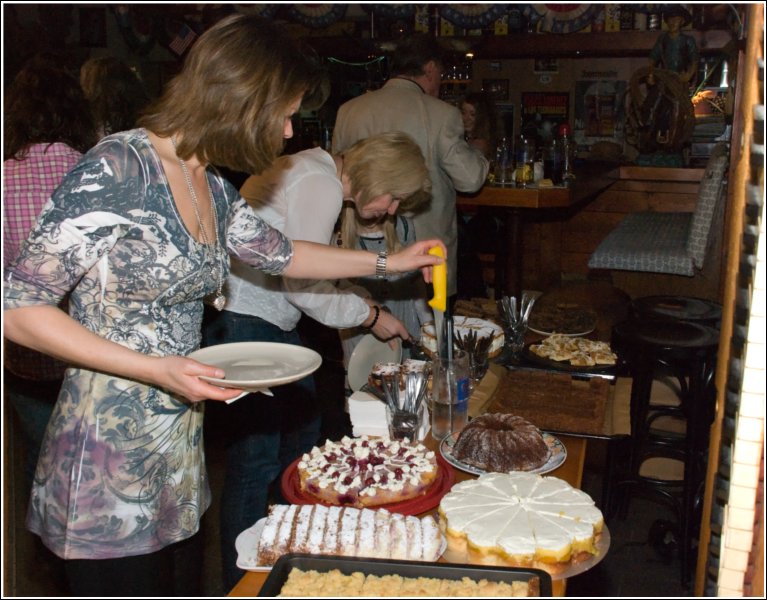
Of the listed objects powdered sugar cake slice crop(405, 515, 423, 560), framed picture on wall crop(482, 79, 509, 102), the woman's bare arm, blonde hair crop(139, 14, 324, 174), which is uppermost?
framed picture on wall crop(482, 79, 509, 102)

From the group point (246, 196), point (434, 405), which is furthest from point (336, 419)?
point (434, 405)

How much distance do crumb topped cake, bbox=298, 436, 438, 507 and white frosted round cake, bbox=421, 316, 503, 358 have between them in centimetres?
83

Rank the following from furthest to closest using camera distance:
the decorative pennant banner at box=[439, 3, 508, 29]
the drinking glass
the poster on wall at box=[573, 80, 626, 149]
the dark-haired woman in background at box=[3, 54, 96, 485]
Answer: the poster on wall at box=[573, 80, 626, 149]
the decorative pennant banner at box=[439, 3, 508, 29]
the dark-haired woman in background at box=[3, 54, 96, 485]
the drinking glass

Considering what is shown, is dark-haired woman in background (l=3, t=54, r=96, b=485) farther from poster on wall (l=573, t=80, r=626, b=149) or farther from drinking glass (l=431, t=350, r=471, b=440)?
poster on wall (l=573, t=80, r=626, b=149)

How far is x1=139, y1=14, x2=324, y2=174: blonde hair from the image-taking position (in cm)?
155

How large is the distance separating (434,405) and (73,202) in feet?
3.19

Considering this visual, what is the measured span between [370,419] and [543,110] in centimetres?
731

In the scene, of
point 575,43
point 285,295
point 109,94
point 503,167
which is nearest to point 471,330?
point 285,295

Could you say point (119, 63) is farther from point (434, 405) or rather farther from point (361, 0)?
point (361, 0)

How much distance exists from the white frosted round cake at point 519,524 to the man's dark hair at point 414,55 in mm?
2821

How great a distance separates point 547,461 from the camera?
1826 mm

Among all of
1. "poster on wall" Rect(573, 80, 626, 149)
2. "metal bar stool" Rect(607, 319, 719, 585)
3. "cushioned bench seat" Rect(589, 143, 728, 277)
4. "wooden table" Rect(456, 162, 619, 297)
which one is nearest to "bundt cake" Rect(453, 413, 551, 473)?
"metal bar stool" Rect(607, 319, 719, 585)

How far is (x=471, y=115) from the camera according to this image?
19.1ft

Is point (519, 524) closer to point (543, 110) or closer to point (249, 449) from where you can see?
point (249, 449)
